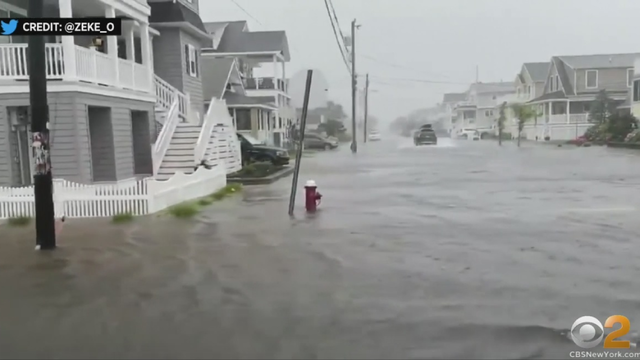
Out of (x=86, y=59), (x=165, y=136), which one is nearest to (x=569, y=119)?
(x=165, y=136)

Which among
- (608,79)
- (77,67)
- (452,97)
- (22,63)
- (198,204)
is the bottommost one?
(198,204)

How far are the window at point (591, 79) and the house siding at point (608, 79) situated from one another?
9.1 inches

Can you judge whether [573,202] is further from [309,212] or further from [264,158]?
[264,158]

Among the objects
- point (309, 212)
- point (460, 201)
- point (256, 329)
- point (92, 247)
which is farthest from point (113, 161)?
point (256, 329)

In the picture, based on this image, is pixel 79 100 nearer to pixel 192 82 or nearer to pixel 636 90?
pixel 192 82

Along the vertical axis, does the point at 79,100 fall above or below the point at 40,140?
above

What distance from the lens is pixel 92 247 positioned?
9.97 meters

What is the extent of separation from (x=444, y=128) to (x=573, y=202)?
439 ft

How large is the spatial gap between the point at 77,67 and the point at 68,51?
0.67 meters

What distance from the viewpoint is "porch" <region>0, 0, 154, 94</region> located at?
1538 cm

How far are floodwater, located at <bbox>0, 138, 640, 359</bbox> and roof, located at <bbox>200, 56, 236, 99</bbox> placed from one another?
27.4m

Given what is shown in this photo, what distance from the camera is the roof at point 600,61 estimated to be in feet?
211

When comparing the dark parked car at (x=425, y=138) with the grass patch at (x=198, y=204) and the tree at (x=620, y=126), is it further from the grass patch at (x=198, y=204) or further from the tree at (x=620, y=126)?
the grass patch at (x=198, y=204)

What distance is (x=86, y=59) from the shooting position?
16.5 meters
